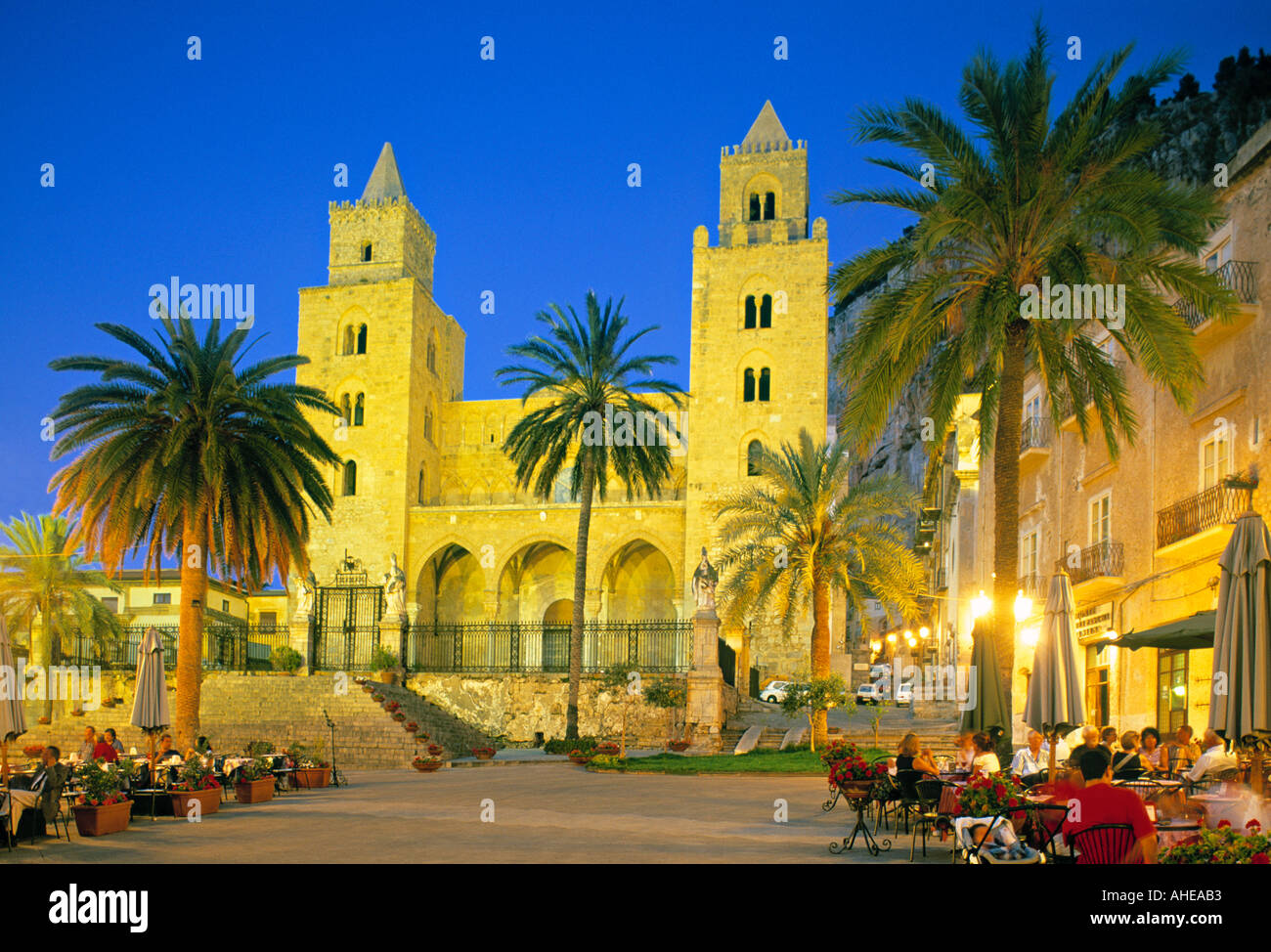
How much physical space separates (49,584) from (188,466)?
66.5ft

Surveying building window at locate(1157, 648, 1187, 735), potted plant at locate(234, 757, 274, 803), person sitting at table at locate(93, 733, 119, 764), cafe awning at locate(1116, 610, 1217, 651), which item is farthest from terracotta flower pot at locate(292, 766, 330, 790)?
building window at locate(1157, 648, 1187, 735)

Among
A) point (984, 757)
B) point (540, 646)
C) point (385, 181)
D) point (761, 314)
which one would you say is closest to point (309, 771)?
point (984, 757)

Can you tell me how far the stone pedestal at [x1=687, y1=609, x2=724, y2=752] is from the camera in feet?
91.0

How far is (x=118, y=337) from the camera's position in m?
21.4

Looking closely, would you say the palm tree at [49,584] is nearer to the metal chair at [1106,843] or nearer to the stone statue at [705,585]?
the stone statue at [705,585]

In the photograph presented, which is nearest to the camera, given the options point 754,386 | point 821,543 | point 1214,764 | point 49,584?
point 1214,764

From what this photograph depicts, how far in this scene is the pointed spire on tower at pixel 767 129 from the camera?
4906cm

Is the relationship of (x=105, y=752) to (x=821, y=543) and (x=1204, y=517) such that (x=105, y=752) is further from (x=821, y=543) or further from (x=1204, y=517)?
(x=821, y=543)

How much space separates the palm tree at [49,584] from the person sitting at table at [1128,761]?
111 feet

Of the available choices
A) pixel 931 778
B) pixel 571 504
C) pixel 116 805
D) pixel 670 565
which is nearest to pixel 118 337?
pixel 116 805

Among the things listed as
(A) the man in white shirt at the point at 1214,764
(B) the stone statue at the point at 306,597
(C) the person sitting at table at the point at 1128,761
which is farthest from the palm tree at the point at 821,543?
(A) the man in white shirt at the point at 1214,764

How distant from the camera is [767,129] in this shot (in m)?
49.5

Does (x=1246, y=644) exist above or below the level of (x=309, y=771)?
above
